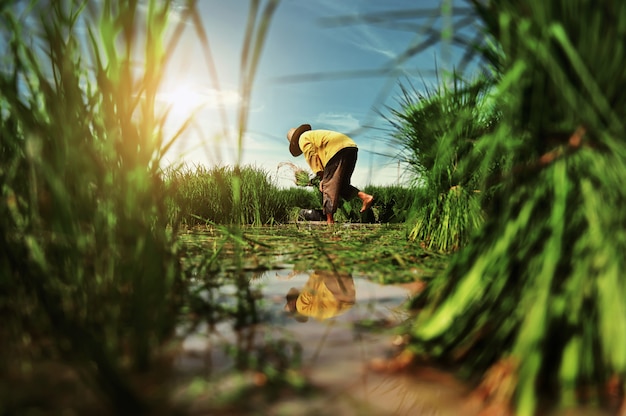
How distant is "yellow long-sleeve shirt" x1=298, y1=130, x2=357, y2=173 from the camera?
778 centimetres

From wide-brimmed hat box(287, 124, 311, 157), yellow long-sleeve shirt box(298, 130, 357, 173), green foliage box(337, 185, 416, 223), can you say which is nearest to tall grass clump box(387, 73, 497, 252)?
yellow long-sleeve shirt box(298, 130, 357, 173)

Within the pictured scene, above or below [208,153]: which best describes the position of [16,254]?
below

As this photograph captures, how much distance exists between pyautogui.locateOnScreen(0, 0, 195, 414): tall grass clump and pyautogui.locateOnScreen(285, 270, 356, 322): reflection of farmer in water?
58 centimetres

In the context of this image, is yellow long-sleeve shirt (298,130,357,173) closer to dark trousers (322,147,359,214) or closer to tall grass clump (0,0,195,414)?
dark trousers (322,147,359,214)

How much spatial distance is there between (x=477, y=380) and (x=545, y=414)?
0.18 m

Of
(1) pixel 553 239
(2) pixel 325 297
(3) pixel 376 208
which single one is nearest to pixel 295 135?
(3) pixel 376 208

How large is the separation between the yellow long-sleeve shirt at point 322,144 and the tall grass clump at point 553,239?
657 centimetres

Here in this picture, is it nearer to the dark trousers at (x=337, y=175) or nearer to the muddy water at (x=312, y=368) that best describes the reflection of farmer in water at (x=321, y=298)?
the muddy water at (x=312, y=368)

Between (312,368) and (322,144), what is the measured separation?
269 inches

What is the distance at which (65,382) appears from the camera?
0.98 meters

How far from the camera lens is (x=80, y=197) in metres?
1.23

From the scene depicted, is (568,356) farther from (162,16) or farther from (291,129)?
(291,129)

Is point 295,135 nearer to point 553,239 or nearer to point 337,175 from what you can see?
point 337,175

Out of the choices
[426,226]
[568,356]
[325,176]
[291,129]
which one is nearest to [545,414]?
[568,356]
